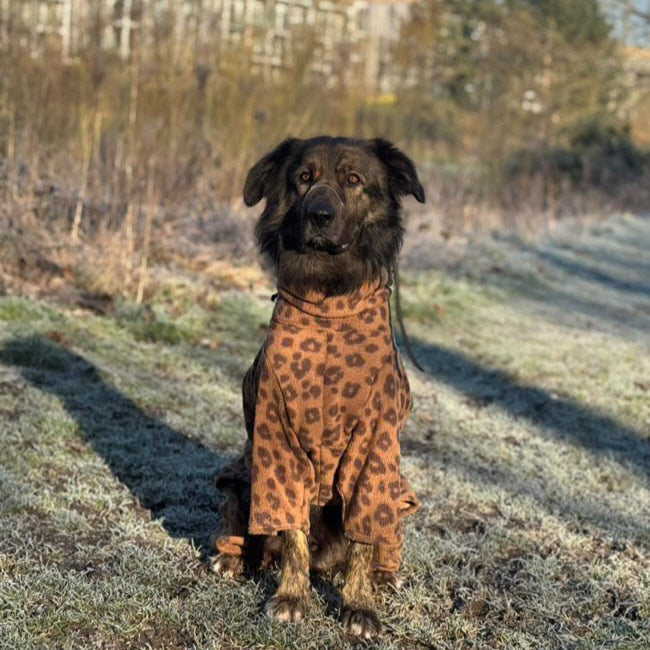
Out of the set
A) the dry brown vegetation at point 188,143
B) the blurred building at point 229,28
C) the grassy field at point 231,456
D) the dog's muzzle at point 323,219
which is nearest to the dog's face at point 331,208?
the dog's muzzle at point 323,219

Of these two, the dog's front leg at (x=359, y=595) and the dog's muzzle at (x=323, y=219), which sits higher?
the dog's muzzle at (x=323, y=219)

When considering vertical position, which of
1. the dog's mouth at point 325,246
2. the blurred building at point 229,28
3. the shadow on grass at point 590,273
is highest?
the blurred building at point 229,28

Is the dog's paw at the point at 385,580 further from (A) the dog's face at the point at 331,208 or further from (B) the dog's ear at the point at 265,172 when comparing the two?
(B) the dog's ear at the point at 265,172

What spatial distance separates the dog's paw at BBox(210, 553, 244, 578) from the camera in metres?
3.57

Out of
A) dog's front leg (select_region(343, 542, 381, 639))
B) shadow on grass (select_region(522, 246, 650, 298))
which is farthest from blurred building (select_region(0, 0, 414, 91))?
dog's front leg (select_region(343, 542, 381, 639))

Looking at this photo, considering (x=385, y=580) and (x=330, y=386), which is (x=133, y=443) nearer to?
(x=385, y=580)

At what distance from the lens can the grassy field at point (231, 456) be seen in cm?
328

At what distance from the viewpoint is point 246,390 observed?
3.38 meters

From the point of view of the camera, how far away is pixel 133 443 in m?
5.05

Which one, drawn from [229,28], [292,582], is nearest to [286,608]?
[292,582]

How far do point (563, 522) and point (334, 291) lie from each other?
196cm

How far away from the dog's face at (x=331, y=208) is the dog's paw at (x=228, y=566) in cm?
109

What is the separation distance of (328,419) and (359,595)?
651mm

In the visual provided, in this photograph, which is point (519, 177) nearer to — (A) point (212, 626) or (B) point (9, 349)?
(B) point (9, 349)
